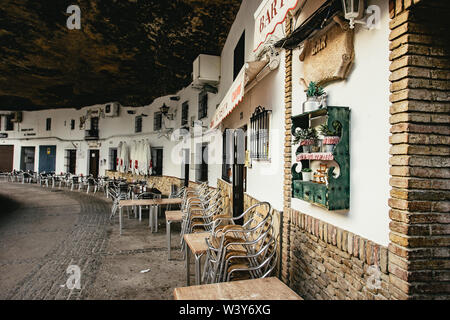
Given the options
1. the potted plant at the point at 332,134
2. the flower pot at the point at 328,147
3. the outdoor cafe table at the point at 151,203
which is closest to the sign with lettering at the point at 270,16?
the potted plant at the point at 332,134

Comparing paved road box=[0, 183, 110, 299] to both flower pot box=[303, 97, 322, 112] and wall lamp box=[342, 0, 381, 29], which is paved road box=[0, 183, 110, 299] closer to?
flower pot box=[303, 97, 322, 112]

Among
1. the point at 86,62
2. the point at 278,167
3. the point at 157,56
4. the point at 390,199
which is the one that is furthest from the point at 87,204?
the point at 390,199

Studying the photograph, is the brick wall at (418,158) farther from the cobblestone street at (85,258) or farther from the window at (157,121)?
the window at (157,121)

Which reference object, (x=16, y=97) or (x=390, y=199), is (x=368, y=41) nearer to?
(x=390, y=199)

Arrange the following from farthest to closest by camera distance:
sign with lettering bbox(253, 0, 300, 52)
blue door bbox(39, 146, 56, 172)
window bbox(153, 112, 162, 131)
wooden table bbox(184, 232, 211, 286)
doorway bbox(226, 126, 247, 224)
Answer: blue door bbox(39, 146, 56, 172)
window bbox(153, 112, 162, 131)
doorway bbox(226, 126, 247, 224)
wooden table bbox(184, 232, 211, 286)
sign with lettering bbox(253, 0, 300, 52)

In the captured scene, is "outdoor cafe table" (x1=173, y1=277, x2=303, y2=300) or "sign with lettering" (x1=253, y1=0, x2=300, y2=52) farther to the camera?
"sign with lettering" (x1=253, y1=0, x2=300, y2=52)

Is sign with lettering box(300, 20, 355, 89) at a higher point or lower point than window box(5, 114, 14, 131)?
lower

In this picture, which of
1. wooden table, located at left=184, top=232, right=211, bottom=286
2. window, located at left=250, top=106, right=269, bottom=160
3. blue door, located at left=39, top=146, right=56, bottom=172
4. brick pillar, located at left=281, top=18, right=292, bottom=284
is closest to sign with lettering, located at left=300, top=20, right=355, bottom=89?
brick pillar, located at left=281, top=18, right=292, bottom=284

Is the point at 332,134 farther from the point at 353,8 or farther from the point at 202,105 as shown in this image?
the point at 202,105

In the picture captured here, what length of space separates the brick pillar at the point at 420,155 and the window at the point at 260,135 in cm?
229

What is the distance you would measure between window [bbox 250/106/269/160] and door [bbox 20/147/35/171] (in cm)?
2371

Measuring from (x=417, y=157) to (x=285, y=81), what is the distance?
2.06m

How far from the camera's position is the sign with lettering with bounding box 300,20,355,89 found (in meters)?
2.15

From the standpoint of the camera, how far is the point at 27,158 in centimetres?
2191
